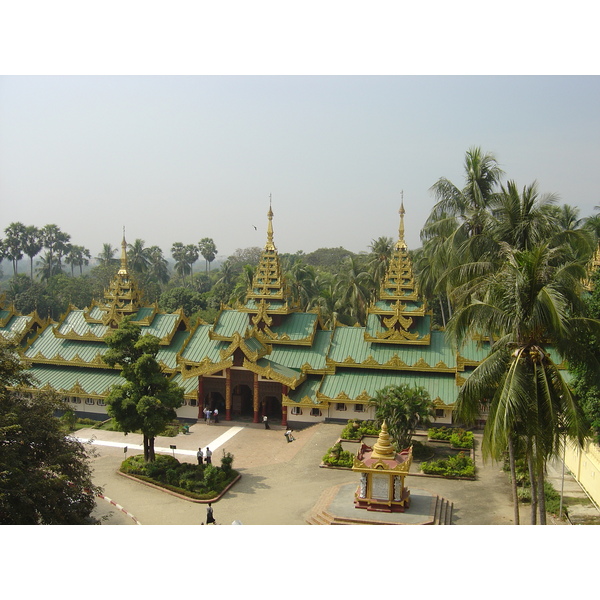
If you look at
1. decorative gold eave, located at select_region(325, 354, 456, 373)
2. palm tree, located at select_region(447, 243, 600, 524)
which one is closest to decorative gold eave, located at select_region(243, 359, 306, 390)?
decorative gold eave, located at select_region(325, 354, 456, 373)

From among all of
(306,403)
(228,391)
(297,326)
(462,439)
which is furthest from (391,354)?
(228,391)

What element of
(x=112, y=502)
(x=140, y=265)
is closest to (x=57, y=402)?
(x=112, y=502)

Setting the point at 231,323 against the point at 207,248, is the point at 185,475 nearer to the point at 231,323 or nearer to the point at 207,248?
the point at 231,323

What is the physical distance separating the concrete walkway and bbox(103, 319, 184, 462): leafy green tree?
86.3 inches

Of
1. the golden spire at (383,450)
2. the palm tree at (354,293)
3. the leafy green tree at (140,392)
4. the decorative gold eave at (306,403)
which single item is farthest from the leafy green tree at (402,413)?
the palm tree at (354,293)

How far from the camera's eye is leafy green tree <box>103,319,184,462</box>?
2283 cm

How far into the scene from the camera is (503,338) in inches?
569

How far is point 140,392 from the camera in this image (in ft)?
76.9

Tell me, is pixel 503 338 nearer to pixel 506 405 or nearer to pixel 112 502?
pixel 506 405

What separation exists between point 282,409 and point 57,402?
13720 mm

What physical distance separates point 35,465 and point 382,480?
10.1 meters

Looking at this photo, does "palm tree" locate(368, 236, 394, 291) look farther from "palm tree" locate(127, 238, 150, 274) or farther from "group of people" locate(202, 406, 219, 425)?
"palm tree" locate(127, 238, 150, 274)

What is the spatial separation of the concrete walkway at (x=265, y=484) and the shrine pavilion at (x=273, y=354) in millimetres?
1976

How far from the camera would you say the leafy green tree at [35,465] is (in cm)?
1459
